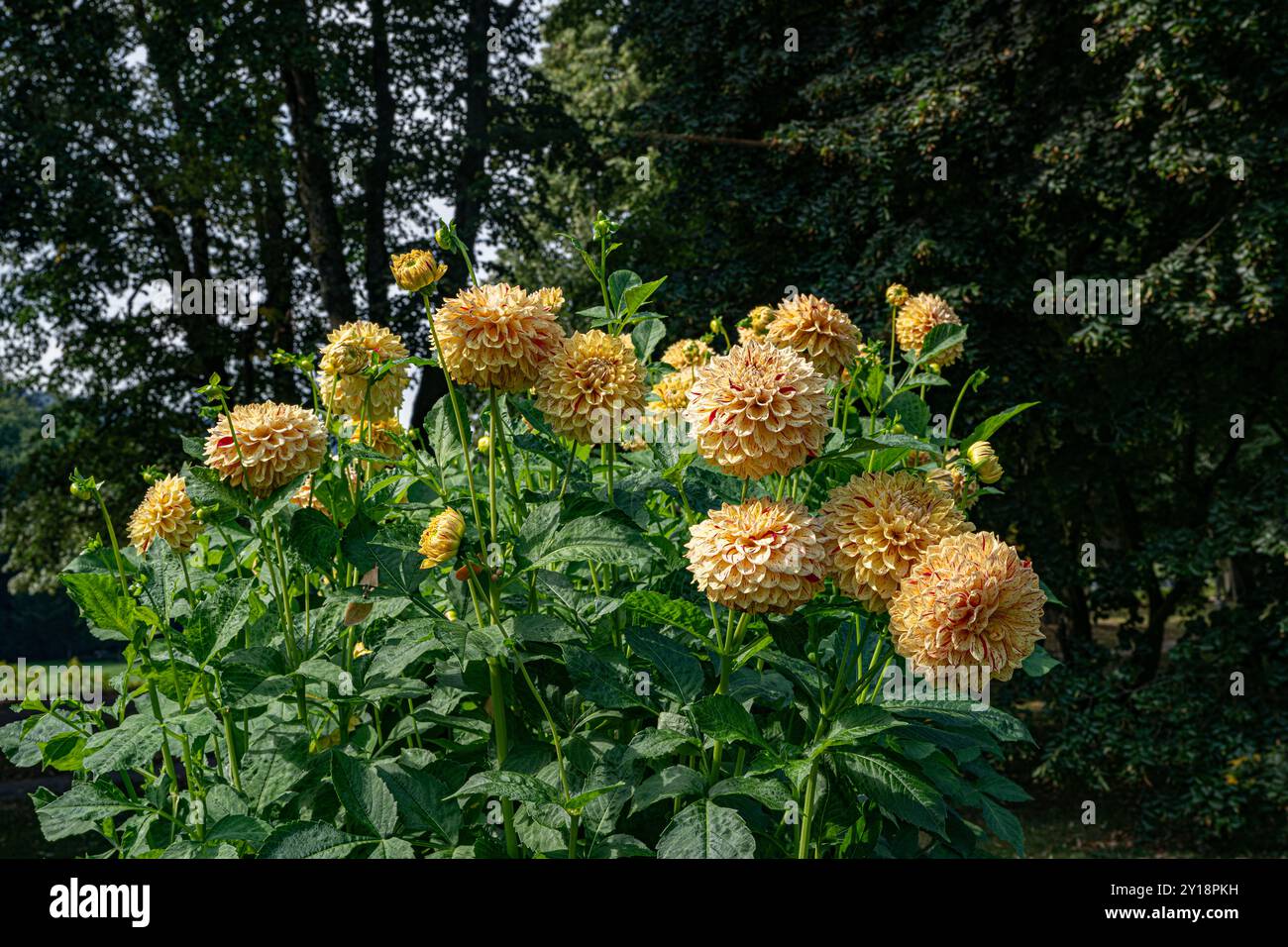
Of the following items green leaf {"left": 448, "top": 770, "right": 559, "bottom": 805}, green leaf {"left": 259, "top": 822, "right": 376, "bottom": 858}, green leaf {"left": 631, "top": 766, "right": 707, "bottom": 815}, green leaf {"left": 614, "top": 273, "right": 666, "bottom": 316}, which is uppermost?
green leaf {"left": 614, "top": 273, "right": 666, "bottom": 316}

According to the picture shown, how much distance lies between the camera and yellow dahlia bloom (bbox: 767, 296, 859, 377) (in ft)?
5.01

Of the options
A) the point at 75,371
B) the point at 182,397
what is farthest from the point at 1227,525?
the point at 75,371

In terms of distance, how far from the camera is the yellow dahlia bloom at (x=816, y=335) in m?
1.53

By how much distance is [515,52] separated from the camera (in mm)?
10391

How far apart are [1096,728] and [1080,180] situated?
3783mm

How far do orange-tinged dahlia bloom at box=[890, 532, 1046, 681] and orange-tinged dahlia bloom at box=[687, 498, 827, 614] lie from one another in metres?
0.11

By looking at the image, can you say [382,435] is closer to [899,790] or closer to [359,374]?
[359,374]

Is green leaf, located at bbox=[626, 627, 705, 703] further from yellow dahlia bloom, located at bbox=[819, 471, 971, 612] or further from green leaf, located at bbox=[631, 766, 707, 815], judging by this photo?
yellow dahlia bloom, located at bbox=[819, 471, 971, 612]

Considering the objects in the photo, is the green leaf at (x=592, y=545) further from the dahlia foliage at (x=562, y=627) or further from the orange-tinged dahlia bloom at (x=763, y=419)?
the orange-tinged dahlia bloom at (x=763, y=419)

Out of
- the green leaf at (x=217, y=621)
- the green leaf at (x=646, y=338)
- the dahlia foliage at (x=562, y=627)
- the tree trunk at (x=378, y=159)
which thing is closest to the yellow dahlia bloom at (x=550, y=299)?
the dahlia foliage at (x=562, y=627)

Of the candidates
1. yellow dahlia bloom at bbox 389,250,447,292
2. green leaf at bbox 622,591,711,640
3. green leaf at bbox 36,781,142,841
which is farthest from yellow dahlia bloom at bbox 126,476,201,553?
green leaf at bbox 622,591,711,640

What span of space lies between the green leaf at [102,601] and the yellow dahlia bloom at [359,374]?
1.28 ft

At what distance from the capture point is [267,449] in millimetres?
1302

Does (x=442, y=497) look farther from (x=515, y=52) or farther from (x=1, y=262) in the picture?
(x=1, y=262)
